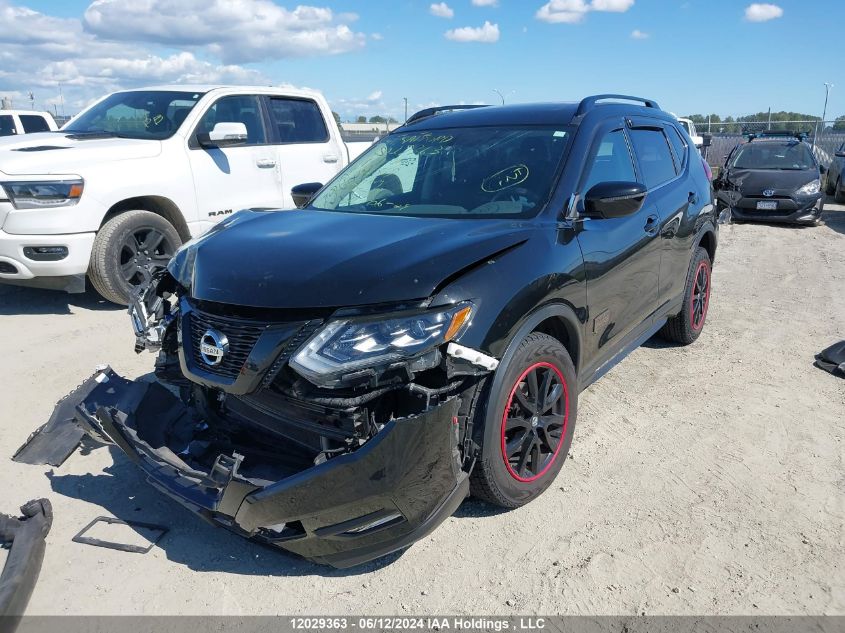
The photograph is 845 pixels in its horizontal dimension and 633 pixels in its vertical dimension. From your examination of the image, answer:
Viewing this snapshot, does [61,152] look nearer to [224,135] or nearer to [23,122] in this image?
[224,135]

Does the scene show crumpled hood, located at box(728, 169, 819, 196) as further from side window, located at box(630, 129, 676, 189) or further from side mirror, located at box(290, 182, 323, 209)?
side mirror, located at box(290, 182, 323, 209)

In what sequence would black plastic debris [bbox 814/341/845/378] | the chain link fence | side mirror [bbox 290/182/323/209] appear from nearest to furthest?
side mirror [bbox 290/182/323/209] < black plastic debris [bbox 814/341/845/378] < the chain link fence

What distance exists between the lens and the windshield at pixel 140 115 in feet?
22.7

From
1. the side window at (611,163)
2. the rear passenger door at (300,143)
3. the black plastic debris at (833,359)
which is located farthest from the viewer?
the rear passenger door at (300,143)

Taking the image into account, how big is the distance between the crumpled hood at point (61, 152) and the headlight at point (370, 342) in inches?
178

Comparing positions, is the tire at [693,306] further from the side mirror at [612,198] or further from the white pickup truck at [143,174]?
the white pickup truck at [143,174]

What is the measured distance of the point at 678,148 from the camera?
17.0 ft

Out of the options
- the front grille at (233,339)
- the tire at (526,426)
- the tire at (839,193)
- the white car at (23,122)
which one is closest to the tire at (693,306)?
the tire at (526,426)

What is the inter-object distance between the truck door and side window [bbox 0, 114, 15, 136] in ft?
33.4

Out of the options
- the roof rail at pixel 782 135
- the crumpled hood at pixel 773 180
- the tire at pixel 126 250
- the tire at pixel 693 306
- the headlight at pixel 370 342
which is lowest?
the crumpled hood at pixel 773 180

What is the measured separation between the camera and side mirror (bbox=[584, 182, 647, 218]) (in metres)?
3.36

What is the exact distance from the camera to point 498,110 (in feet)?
13.9

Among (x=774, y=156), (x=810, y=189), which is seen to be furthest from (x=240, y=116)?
(x=774, y=156)

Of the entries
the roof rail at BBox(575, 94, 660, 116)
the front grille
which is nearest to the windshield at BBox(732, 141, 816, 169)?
the roof rail at BBox(575, 94, 660, 116)
